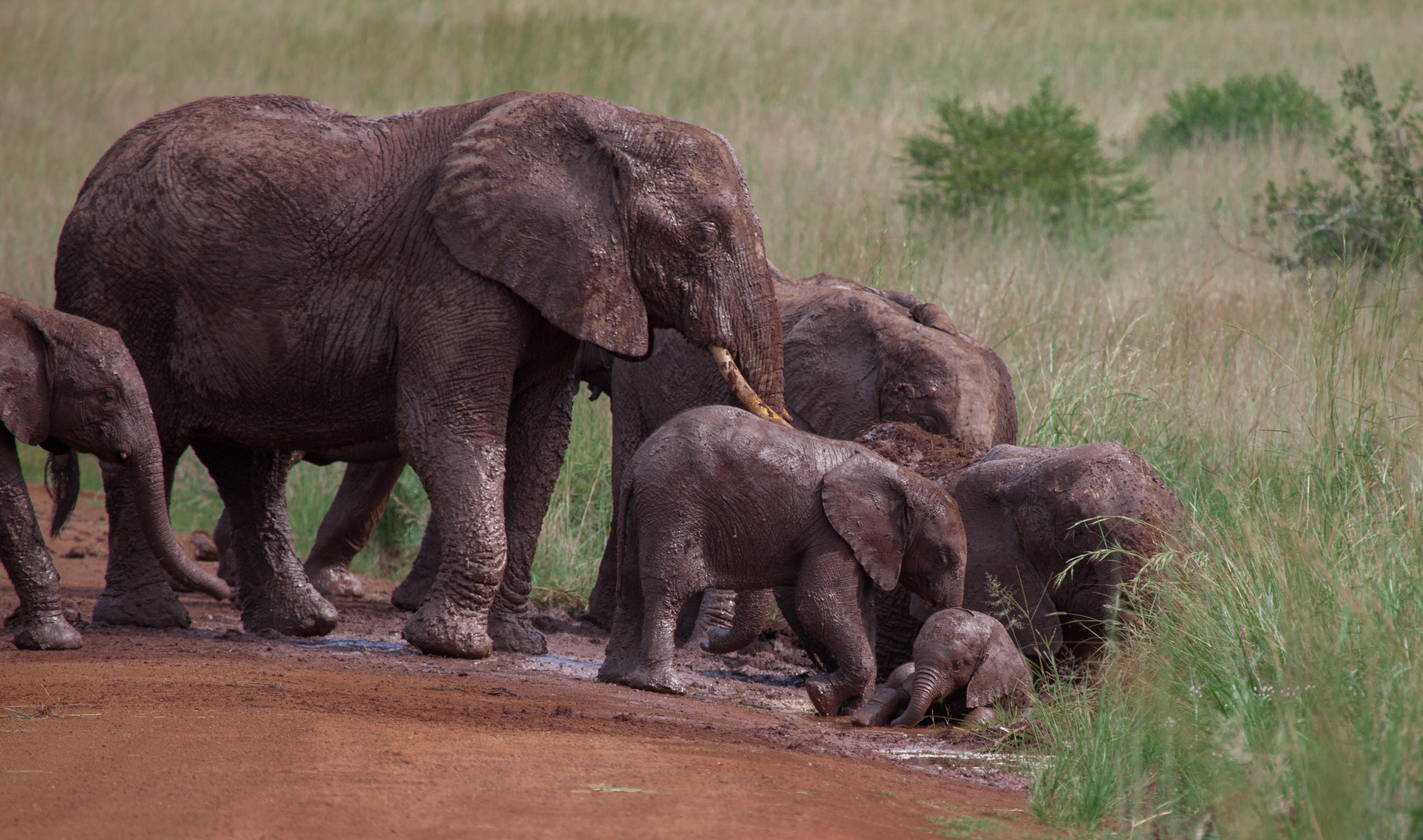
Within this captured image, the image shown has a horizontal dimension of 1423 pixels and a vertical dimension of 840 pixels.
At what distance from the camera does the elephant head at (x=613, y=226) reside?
22.1ft

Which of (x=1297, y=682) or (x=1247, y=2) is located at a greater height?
(x=1247, y=2)

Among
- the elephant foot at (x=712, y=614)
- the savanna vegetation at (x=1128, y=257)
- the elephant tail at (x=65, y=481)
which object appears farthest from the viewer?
the elephant foot at (x=712, y=614)

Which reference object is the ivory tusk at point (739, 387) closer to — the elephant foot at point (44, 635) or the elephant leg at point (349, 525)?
the elephant foot at point (44, 635)

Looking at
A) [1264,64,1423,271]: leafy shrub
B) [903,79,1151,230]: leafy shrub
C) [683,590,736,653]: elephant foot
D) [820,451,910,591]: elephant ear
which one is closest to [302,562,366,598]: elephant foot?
[683,590,736,653]: elephant foot

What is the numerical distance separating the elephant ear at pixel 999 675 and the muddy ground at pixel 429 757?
0.24 m

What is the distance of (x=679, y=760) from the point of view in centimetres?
455

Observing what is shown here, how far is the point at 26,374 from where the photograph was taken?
6.40 m

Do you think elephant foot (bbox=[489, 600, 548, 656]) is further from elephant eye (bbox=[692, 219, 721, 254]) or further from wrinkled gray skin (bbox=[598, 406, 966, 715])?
elephant eye (bbox=[692, 219, 721, 254])

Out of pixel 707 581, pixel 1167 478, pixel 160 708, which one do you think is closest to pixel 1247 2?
pixel 1167 478

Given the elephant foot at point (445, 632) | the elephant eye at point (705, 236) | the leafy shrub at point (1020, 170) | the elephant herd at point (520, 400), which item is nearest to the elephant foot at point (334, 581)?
the elephant herd at point (520, 400)

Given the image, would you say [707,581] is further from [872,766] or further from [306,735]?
[306,735]

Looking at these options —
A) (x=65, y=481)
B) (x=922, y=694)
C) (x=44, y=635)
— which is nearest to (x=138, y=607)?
(x=65, y=481)

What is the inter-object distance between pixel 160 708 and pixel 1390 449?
4.71 m

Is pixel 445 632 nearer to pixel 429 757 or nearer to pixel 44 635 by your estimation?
pixel 44 635
